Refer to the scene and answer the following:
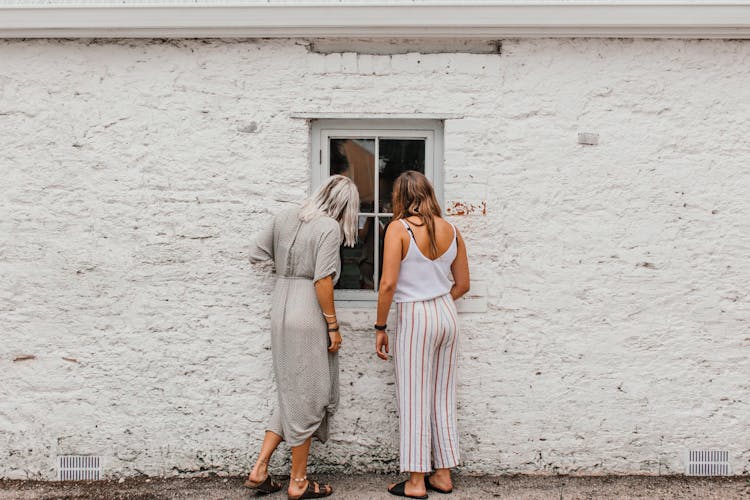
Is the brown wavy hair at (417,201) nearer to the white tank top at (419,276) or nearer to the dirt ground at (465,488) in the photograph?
the white tank top at (419,276)

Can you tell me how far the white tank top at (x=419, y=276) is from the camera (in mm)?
3779

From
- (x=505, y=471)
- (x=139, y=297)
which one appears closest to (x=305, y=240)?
(x=139, y=297)

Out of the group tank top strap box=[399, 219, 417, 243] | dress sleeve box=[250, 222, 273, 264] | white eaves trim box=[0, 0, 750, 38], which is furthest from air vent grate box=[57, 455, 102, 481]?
white eaves trim box=[0, 0, 750, 38]

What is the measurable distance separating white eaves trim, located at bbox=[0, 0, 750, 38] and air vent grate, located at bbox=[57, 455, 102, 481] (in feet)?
9.02

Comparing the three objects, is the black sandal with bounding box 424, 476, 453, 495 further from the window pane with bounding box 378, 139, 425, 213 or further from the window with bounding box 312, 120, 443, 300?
the window pane with bounding box 378, 139, 425, 213

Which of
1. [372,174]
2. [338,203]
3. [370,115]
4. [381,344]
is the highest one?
[370,115]

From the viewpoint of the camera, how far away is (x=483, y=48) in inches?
165

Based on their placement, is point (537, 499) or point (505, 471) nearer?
point (537, 499)

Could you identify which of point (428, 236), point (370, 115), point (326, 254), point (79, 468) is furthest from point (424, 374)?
point (79, 468)

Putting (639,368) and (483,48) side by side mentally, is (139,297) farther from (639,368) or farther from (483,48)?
(639,368)

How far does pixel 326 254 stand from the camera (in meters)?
3.72

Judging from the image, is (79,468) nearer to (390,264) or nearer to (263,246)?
(263,246)

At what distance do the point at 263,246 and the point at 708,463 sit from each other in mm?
3163

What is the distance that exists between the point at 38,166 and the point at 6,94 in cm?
51
